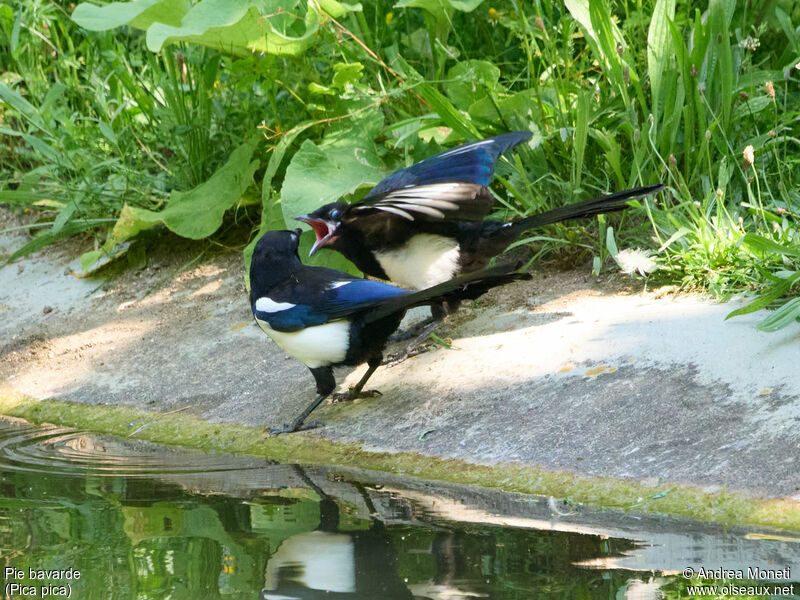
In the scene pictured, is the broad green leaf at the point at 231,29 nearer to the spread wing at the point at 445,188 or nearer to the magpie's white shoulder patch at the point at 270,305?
the spread wing at the point at 445,188

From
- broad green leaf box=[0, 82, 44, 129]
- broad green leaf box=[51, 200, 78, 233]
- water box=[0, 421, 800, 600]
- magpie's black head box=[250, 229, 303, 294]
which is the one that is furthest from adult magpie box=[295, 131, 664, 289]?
broad green leaf box=[0, 82, 44, 129]

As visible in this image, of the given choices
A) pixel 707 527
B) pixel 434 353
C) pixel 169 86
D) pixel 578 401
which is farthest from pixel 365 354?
pixel 169 86

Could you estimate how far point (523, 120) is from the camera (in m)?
4.14

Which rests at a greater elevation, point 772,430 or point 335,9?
point 335,9

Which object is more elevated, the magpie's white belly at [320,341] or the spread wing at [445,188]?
the spread wing at [445,188]

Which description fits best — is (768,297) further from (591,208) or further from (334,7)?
(334,7)

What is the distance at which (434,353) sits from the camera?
362cm

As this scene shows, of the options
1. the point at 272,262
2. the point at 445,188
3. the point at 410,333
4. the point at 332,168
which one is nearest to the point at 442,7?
the point at 332,168

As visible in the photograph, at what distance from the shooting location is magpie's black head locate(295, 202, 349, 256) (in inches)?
137

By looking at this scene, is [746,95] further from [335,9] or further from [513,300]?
[335,9]

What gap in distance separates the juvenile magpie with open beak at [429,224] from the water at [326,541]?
0.91 meters

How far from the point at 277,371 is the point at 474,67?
1.58m

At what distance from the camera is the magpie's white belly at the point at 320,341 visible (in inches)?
125

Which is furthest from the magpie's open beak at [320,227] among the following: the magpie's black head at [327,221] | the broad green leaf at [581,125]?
the broad green leaf at [581,125]
